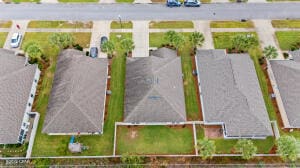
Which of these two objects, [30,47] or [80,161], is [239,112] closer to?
[80,161]

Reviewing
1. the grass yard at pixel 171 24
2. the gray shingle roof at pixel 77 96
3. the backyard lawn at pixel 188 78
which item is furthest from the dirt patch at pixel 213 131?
the grass yard at pixel 171 24

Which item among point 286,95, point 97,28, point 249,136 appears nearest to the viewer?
point 249,136

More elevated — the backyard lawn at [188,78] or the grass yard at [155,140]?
the backyard lawn at [188,78]

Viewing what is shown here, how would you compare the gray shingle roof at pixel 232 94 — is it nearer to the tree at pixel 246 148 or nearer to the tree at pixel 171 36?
the tree at pixel 246 148

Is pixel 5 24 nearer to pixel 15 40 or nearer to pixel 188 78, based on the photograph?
pixel 15 40

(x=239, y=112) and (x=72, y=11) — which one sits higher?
(x=72, y=11)

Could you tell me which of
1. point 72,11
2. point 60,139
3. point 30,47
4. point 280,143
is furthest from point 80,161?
point 72,11

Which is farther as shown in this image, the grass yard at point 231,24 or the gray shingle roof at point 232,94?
the grass yard at point 231,24
